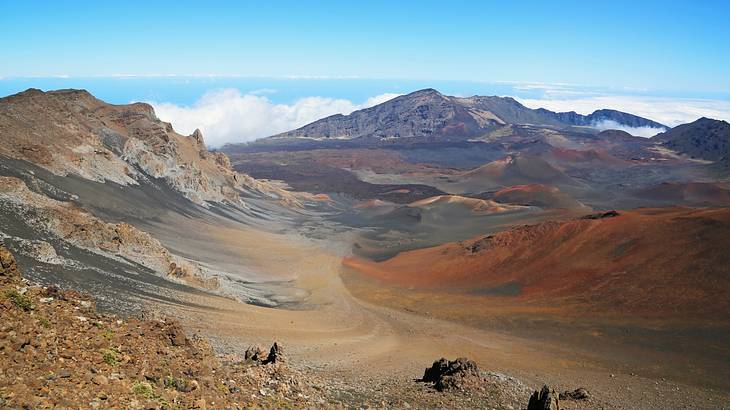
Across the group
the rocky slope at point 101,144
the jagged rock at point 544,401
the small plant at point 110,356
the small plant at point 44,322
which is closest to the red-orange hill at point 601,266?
the jagged rock at point 544,401

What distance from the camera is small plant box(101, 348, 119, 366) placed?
10909 millimetres

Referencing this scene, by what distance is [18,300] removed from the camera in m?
11.4

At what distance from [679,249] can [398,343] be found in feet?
79.5

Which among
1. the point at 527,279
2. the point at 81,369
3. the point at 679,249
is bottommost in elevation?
the point at 527,279

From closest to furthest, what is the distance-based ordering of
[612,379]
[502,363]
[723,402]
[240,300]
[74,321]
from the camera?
[74,321], [723,402], [612,379], [502,363], [240,300]

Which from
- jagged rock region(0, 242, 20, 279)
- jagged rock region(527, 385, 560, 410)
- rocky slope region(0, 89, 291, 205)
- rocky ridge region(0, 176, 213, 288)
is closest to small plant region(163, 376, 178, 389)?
jagged rock region(0, 242, 20, 279)

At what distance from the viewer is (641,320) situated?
1228 inches

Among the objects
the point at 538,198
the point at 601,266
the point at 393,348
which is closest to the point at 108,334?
the point at 393,348

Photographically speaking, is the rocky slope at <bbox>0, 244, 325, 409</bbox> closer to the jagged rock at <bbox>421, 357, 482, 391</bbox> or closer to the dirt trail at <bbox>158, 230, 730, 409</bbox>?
the jagged rock at <bbox>421, 357, 482, 391</bbox>

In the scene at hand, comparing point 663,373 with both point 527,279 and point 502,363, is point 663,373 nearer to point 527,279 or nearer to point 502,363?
point 502,363

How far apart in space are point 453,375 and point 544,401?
143 inches

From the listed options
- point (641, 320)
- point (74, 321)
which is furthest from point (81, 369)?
point (641, 320)

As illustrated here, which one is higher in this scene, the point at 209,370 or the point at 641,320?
the point at 209,370

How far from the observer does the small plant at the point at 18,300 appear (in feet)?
37.0
